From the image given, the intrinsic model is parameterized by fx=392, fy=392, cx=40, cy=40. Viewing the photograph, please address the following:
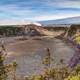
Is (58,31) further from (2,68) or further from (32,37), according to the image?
(2,68)

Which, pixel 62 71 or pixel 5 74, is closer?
pixel 5 74

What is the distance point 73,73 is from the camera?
324 inches

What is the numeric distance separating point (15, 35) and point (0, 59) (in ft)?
344

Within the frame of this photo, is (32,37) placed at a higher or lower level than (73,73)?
lower

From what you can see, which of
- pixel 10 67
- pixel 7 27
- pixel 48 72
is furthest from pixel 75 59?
pixel 7 27

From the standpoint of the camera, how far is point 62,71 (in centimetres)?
1021

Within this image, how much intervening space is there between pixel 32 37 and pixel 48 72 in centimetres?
10330

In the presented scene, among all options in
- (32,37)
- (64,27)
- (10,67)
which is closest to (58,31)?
(64,27)

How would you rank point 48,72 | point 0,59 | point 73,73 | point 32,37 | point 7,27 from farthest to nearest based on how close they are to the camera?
point 32,37 < point 7,27 < point 48,72 < point 0,59 < point 73,73

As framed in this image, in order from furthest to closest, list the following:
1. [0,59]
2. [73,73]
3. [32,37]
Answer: [32,37] → [0,59] → [73,73]

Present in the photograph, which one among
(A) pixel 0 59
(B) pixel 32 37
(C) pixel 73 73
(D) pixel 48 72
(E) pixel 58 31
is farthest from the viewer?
(B) pixel 32 37

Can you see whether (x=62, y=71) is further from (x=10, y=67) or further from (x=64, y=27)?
(x=64, y=27)

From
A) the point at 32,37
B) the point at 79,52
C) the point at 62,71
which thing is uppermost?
the point at 79,52

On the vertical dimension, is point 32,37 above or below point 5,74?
below
